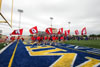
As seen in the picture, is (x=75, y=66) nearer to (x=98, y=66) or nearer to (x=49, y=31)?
(x=98, y=66)

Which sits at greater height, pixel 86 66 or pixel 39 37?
pixel 39 37

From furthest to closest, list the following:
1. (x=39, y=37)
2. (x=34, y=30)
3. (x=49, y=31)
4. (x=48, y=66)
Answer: (x=49, y=31), (x=34, y=30), (x=39, y=37), (x=48, y=66)

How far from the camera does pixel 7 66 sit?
267 cm

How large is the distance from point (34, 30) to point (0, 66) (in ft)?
27.6

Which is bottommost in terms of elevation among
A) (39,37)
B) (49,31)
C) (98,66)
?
(98,66)

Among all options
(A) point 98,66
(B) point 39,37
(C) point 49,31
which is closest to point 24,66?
(A) point 98,66

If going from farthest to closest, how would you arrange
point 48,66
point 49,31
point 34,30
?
point 49,31, point 34,30, point 48,66

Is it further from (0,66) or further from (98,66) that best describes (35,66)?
(98,66)

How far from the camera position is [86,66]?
2654 mm

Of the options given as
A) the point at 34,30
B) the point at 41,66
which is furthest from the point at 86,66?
the point at 34,30

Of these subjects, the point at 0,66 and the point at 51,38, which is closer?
the point at 0,66

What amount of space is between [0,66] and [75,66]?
3144mm

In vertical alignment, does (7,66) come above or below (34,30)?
below

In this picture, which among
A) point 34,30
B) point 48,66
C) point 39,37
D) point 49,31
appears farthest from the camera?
point 49,31
